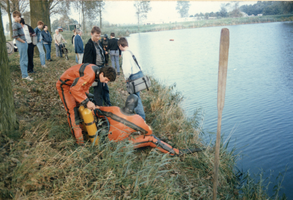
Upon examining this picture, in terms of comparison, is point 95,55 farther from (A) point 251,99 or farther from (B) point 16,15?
(A) point 251,99

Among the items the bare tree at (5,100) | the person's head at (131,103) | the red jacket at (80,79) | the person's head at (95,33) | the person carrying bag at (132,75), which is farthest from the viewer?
the person's head at (95,33)

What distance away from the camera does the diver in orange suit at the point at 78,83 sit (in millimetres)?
3516

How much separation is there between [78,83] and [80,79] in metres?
0.07

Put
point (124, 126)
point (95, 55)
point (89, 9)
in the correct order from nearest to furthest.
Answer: point (124, 126)
point (95, 55)
point (89, 9)

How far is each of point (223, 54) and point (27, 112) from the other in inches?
164

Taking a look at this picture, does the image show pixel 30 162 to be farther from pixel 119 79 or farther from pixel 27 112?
pixel 119 79

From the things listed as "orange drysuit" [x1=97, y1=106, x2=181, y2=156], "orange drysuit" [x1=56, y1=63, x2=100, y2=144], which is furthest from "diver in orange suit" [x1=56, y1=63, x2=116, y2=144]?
"orange drysuit" [x1=97, y1=106, x2=181, y2=156]

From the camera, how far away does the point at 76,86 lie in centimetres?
350

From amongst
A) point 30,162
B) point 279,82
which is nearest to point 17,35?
point 30,162

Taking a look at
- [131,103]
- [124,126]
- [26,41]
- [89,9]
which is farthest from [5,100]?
[89,9]

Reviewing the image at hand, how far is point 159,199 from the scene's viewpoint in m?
3.00

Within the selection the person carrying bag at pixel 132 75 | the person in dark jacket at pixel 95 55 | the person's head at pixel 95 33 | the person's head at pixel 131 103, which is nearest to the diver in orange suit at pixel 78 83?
the person's head at pixel 131 103

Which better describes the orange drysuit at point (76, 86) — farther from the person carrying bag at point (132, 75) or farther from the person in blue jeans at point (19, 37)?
the person in blue jeans at point (19, 37)

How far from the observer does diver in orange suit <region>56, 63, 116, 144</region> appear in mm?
3516
